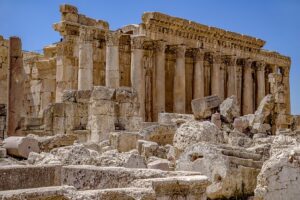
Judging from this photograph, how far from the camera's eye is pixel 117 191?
13.1 ft

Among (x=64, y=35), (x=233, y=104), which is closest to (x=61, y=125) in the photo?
(x=233, y=104)

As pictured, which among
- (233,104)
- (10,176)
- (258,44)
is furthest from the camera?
(258,44)

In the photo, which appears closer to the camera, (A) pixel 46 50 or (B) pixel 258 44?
(A) pixel 46 50

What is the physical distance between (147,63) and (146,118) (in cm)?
356

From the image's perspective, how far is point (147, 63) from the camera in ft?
93.7

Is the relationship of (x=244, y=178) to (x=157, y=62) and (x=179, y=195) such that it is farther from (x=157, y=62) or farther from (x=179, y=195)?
(x=157, y=62)

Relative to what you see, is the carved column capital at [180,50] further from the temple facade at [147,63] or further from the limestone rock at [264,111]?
the limestone rock at [264,111]

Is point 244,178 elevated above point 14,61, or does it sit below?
below

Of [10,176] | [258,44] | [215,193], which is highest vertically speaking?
[258,44]

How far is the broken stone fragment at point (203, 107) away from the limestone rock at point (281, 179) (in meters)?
12.3

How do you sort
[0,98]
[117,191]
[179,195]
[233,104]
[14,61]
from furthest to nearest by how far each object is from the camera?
1. [0,98]
2. [233,104]
3. [14,61]
4. [179,195]
5. [117,191]

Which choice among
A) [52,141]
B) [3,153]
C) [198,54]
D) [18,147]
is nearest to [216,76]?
[198,54]

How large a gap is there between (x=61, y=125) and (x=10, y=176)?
33.5ft

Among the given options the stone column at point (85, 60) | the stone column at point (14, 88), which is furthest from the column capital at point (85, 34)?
the stone column at point (14, 88)
